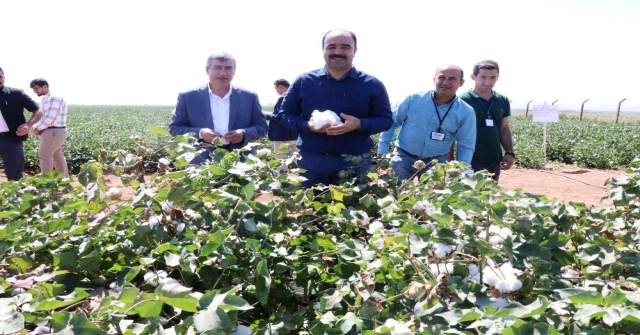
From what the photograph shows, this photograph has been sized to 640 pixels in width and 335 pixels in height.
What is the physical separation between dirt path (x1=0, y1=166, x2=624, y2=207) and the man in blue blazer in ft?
11.5

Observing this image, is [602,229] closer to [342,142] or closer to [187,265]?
[187,265]

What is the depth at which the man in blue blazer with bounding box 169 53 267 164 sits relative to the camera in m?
3.50

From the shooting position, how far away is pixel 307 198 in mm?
1623

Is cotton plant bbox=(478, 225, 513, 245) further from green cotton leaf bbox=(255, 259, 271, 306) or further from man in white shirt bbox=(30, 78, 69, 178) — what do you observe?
man in white shirt bbox=(30, 78, 69, 178)

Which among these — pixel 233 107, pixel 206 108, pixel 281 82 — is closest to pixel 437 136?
pixel 233 107

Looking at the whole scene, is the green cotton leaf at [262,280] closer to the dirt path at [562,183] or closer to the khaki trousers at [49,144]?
the khaki trousers at [49,144]

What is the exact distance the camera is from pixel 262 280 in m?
1.14

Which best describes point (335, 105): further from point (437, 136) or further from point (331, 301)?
point (331, 301)

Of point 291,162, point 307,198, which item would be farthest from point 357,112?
point 307,198

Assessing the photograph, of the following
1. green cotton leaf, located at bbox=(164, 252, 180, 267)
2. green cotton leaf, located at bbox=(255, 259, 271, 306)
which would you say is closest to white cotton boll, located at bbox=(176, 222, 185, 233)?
green cotton leaf, located at bbox=(164, 252, 180, 267)

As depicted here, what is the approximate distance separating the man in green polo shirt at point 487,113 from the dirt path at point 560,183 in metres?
3.13

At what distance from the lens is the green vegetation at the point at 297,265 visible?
0.96m

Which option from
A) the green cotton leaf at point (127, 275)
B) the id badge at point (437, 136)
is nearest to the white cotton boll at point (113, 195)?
the green cotton leaf at point (127, 275)

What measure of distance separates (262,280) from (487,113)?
3225mm
